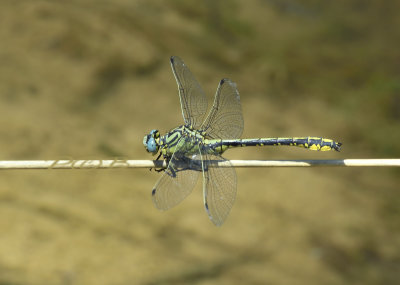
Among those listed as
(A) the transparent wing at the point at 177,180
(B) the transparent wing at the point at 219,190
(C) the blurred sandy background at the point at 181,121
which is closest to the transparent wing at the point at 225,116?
(A) the transparent wing at the point at 177,180

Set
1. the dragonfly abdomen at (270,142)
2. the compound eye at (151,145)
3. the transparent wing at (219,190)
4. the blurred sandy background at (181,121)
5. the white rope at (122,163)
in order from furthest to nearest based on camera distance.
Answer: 1. the blurred sandy background at (181,121)
2. the compound eye at (151,145)
3. the dragonfly abdomen at (270,142)
4. the transparent wing at (219,190)
5. the white rope at (122,163)

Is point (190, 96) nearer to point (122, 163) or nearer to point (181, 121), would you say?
point (122, 163)

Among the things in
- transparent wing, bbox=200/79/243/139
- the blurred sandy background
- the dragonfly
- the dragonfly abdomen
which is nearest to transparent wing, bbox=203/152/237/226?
the dragonfly

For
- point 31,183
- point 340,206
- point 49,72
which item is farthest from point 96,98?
point 340,206

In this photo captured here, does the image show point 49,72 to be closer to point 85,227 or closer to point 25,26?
point 25,26

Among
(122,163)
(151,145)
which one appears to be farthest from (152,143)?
(122,163)

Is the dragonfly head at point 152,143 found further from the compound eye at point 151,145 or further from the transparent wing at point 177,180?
the transparent wing at point 177,180
